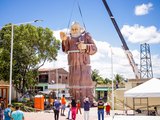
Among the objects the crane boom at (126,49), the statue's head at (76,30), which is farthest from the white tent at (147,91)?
the crane boom at (126,49)

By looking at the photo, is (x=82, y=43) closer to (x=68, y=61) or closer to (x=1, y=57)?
(x=68, y=61)

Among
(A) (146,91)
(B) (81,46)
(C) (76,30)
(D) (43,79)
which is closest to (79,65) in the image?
(B) (81,46)

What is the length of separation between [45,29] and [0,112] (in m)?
27.0

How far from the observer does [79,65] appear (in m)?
37.7

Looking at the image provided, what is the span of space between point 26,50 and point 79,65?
7.38 metres

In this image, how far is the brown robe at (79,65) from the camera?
37206 mm

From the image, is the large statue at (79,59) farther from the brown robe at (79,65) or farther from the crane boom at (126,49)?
the crane boom at (126,49)

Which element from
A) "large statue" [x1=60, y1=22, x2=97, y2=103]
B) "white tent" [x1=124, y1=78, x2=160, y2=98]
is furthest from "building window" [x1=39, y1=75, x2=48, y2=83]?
"white tent" [x1=124, y1=78, x2=160, y2=98]

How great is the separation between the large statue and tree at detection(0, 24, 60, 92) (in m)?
4.44

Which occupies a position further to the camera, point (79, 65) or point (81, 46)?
point (79, 65)

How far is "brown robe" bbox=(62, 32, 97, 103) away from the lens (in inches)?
1465

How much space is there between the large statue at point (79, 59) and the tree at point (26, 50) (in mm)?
4444

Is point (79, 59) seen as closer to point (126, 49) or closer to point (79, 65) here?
point (79, 65)

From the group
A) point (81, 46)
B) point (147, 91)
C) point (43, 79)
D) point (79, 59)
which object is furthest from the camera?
point (43, 79)
